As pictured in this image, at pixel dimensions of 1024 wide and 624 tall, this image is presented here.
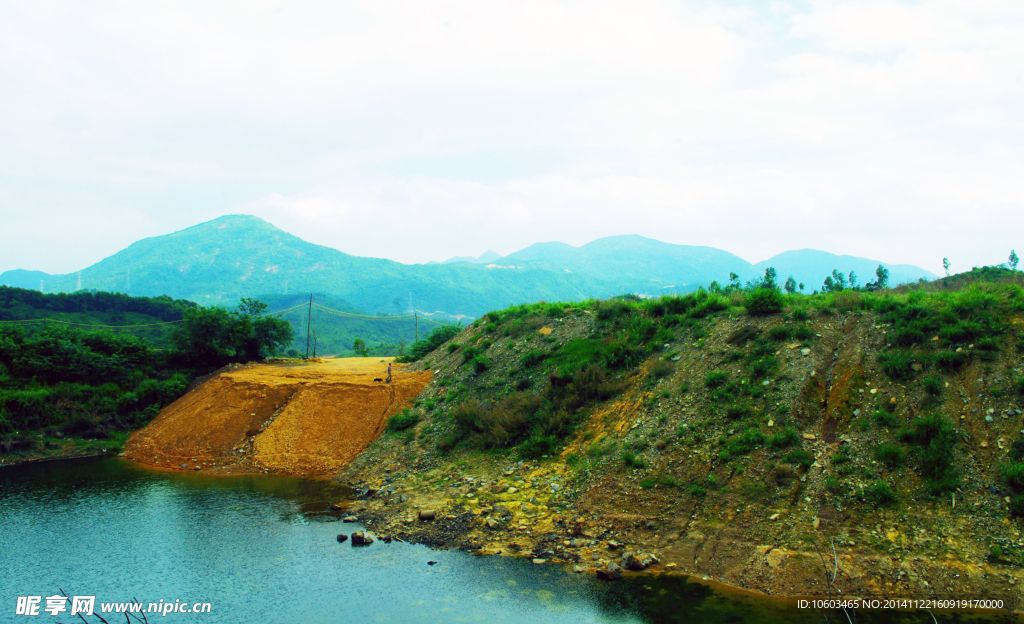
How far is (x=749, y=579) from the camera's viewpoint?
38.1 ft

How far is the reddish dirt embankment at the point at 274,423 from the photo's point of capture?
2116 cm

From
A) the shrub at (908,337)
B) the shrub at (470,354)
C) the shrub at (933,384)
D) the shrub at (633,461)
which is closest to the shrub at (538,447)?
the shrub at (633,461)

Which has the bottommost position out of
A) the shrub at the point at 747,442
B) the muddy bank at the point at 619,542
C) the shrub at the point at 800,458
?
the muddy bank at the point at 619,542

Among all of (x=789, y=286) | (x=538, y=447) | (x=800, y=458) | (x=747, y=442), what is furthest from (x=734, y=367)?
(x=789, y=286)

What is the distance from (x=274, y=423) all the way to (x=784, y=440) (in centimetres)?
1871

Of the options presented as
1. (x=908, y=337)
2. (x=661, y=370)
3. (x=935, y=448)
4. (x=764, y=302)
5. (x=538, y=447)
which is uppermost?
(x=764, y=302)

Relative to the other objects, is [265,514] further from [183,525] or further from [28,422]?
[28,422]

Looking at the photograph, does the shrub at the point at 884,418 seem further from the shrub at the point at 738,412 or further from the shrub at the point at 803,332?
the shrub at the point at 803,332

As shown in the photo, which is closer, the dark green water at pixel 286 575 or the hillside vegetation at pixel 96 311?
the dark green water at pixel 286 575

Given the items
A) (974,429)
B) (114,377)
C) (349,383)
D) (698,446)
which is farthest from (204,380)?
(974,429)

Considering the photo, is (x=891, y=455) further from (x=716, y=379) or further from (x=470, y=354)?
(x=470, y=354)

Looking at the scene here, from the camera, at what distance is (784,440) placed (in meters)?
14.1

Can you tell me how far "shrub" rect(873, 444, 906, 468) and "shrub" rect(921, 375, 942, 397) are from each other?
199cm

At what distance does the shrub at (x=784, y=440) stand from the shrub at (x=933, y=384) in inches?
133
